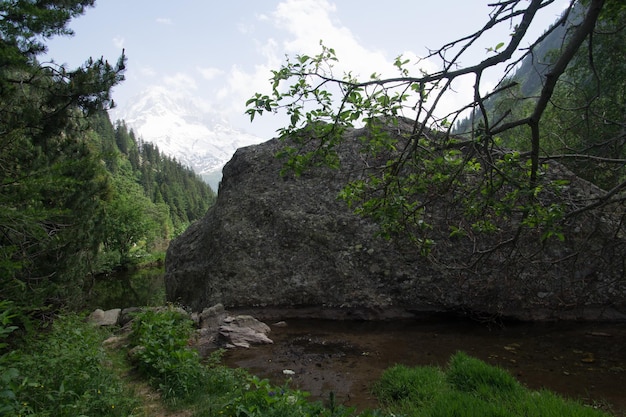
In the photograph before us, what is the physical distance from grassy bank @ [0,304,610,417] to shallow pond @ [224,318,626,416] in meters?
0.87

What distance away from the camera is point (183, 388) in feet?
18.6

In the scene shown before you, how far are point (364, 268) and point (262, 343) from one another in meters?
3.96

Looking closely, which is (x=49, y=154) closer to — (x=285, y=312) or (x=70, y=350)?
(x=70, y=350)

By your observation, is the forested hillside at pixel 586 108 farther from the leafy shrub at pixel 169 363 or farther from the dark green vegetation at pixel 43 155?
the leafy shrub at pixel 169 363

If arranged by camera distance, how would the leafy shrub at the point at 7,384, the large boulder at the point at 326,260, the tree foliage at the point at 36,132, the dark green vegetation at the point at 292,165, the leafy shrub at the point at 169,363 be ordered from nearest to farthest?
the leafy shrub at the point at 7,384 < the dark green vegetation at the point at 292,165 < the tree foliage at the point at 36,132 < the leafy shrub at the point at 169,363 < the large boulder at the point at 326,260

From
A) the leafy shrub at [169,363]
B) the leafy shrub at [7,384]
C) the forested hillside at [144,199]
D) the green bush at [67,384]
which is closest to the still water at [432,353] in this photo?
the leafy shrub at [169,363]

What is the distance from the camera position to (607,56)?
49.2 ft

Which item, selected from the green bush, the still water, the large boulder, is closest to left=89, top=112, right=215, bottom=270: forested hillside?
the large boulder

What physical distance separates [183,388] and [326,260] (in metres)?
6.54

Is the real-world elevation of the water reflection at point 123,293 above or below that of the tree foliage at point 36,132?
below

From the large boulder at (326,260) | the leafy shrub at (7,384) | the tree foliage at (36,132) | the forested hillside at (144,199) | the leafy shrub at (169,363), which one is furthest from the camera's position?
the forested hillside at (144,199)

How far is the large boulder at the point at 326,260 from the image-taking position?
10.3m

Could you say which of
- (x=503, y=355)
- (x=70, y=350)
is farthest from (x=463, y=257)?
(x=70, y=350)

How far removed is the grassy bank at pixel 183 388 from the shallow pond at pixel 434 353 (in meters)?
0.87
